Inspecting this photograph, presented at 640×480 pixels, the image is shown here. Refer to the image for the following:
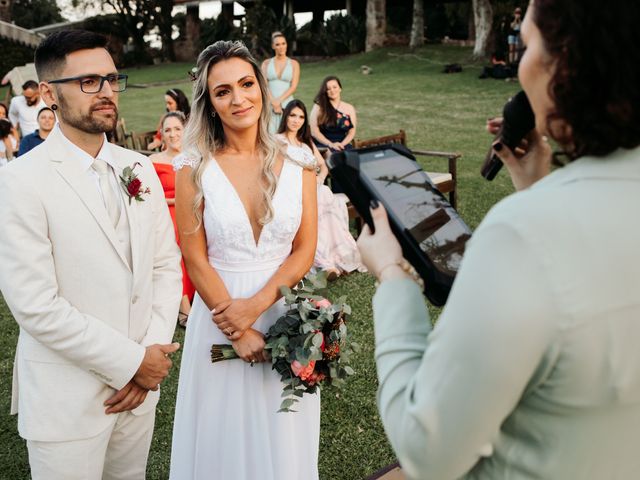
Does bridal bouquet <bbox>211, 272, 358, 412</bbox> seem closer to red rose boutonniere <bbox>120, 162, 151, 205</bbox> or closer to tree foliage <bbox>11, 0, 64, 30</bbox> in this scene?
red rose boutonniere <bbox>120, 162, 151, 205</bbox>

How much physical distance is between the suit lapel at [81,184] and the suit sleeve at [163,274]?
321 mm

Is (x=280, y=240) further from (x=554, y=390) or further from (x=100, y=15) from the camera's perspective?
(x=100, y=15)

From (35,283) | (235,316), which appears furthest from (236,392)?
(35,283)

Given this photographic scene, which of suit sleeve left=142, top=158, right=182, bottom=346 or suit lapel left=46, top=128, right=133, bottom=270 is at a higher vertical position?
suit lapel left=46, top=128, right=133, bottom=270

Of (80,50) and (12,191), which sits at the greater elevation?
(80,50)

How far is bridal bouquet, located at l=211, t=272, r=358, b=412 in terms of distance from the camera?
2.58 metres

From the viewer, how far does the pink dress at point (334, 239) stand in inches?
273

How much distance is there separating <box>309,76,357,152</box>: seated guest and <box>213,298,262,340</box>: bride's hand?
686 cm

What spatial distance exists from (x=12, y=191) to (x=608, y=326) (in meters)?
2.04

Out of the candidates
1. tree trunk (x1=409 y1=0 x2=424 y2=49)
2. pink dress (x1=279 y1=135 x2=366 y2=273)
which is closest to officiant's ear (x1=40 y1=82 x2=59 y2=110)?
pink dress (x1=279 y1=135 x2=366 y2=273)

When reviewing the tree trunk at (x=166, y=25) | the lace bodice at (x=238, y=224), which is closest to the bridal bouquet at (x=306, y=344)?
the lace bodice at (x=238, y=224)

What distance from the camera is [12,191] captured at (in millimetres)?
2156

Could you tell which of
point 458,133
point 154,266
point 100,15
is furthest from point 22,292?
point 100,15

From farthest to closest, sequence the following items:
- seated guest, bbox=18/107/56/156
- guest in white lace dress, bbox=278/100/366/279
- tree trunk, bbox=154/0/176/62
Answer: tree trunk, bbox=154/0/176/62
seated guest, bbox=18/107/56/156
guest in white lace dress, bbox=278/100/366/279
